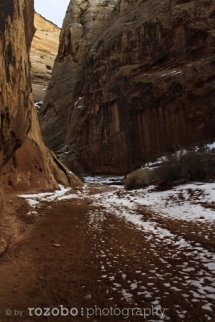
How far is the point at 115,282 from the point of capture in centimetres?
378

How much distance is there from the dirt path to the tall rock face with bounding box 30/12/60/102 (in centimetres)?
4835

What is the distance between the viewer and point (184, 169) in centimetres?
1238

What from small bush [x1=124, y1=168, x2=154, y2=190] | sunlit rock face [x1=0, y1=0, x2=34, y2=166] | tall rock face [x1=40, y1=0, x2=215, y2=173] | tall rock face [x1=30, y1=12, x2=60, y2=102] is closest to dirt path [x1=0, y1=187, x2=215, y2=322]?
sunlit rock face [x1=0, y1=0, x2=34, y2=166]

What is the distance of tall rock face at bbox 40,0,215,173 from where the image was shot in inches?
979

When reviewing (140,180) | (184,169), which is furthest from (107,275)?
(140,180)

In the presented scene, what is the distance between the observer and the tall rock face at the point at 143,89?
81.6 ft

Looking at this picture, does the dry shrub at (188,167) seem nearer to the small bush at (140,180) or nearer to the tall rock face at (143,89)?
the small bush at (140,180)

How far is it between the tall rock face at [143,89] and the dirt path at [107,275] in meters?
20.1

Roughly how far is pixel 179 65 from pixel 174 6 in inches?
243
